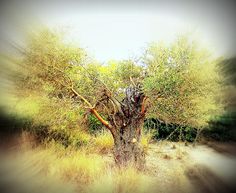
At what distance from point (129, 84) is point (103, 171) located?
821 millimetres

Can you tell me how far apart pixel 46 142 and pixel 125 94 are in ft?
3.17

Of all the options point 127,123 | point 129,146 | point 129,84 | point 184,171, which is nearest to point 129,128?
point 127,123

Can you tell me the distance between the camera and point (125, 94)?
2387 millimetres

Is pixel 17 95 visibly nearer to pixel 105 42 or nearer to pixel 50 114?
pixel 50 114

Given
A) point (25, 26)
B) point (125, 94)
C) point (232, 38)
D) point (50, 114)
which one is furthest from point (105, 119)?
point (232, 38)

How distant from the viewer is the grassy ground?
6.12ft

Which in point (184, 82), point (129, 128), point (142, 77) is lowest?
point (129, 128)

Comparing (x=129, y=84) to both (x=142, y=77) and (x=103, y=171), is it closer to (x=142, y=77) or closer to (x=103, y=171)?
(x=142, y=77)

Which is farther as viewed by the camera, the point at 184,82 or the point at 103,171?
the point at 103,171

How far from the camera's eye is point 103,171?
6.97 feet

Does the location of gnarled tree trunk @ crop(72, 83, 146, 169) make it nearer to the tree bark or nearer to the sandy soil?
the tree bark

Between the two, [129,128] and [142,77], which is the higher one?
[142,77]

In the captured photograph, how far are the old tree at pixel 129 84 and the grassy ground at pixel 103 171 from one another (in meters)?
0.21

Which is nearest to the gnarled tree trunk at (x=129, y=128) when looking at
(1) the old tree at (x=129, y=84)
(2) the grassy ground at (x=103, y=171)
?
(1) the old tree at (x=129, y=84)
